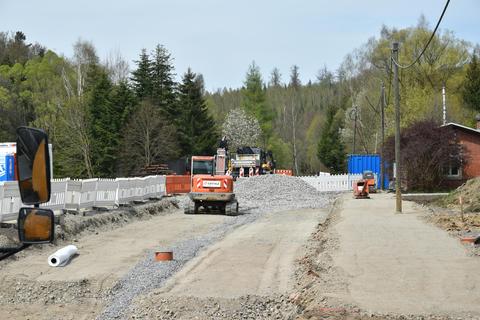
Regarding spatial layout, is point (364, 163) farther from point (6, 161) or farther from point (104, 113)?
point (6, 161)

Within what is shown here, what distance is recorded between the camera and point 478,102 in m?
69.1

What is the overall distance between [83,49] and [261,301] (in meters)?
74.1

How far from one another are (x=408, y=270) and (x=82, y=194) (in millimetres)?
15406

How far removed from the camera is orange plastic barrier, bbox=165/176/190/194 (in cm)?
4466

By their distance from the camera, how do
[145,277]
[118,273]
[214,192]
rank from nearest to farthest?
[145,277], [118,273], [214,192]

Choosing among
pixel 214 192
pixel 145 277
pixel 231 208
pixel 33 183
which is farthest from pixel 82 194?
pixel 33 183

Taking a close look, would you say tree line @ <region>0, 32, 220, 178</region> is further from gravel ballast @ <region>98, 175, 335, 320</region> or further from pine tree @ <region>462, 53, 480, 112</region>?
pine tree @ <region>462, 53, 480, 112</region>

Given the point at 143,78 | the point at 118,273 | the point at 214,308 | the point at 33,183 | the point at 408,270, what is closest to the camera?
the point at 33,183

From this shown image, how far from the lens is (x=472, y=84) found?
223 feet

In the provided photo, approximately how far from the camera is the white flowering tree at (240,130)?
295 ft

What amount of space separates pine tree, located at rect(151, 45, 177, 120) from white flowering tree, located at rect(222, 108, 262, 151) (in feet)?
47.5

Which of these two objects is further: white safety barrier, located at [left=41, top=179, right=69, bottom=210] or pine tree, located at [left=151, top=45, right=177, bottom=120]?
pine tree, located at [left=151, top=45, right=177, bottom=120]

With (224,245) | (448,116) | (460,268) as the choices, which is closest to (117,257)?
(224,245)

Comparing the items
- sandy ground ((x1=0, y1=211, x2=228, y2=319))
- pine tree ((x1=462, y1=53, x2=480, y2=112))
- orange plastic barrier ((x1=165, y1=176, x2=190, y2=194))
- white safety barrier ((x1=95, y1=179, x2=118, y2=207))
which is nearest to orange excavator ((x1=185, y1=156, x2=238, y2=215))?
white safety barrier ((x1=95, y1=179, x2=118, y2=207))
